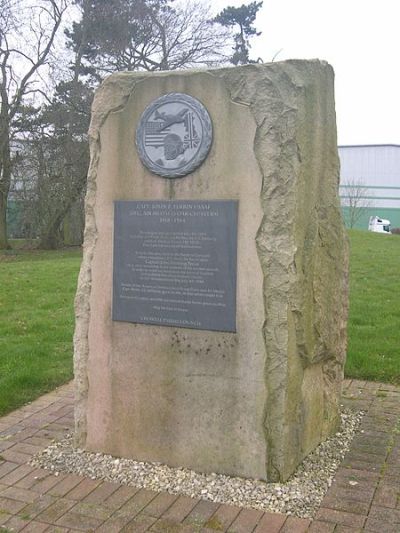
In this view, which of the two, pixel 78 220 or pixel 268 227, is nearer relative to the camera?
pixel 268 227

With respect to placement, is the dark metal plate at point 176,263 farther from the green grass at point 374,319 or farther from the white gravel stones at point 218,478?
the green grass at point 374,319

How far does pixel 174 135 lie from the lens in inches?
153

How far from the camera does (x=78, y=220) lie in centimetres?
2948

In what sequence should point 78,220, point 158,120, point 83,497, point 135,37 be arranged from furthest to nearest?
point 78,220 < point 135,37 < point 158,120 < point 83,497

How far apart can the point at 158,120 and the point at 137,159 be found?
287 millimetres

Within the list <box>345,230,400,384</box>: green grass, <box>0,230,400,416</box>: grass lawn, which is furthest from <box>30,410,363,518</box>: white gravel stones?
<box>345,230,400,384</box>: green grass

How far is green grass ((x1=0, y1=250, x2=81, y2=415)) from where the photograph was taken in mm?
5691

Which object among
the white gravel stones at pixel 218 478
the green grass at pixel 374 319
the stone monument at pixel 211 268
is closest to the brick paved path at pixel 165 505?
the white gravel stones at pixel 218 478

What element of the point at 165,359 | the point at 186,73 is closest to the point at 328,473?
the point at 165,359

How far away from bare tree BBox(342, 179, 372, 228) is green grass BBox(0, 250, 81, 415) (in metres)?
35.2

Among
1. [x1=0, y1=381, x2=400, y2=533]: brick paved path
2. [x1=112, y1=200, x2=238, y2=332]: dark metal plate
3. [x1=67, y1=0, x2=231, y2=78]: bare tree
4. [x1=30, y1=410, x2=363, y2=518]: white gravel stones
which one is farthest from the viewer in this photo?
[x1=67, y1=0, x2=231, y2=78]: bare tree

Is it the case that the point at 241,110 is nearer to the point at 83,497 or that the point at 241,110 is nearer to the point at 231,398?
the point at 231,398

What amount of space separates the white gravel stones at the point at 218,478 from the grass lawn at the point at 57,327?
45.9 inches

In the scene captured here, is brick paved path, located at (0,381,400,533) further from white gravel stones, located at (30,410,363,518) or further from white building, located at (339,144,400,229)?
white building, located at (339,144,400,229)
